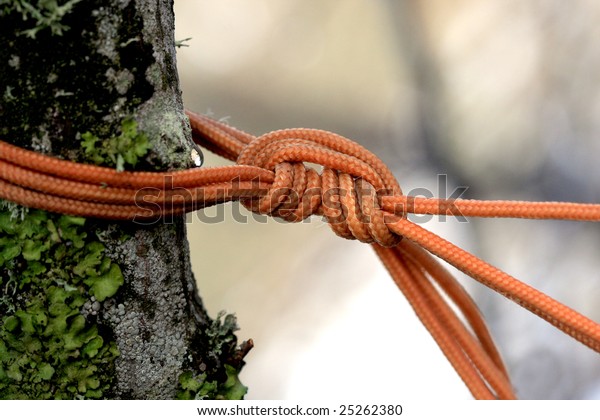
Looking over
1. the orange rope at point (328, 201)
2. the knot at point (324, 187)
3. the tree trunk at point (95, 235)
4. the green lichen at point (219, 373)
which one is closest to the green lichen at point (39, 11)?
the tree trunk at point (95, 235)

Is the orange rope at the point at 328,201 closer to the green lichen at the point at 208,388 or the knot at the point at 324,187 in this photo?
the knot at the point at 324,187

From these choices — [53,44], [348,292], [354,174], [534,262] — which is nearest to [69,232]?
[53,44]

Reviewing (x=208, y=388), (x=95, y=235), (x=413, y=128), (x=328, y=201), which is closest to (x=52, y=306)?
(x=95, y=235)

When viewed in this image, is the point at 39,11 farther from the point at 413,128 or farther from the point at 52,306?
the point at 413,128

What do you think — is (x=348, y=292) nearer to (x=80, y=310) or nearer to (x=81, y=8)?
(x=80, y=310)

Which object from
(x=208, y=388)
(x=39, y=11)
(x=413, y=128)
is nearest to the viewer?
(x=39, y=11)
